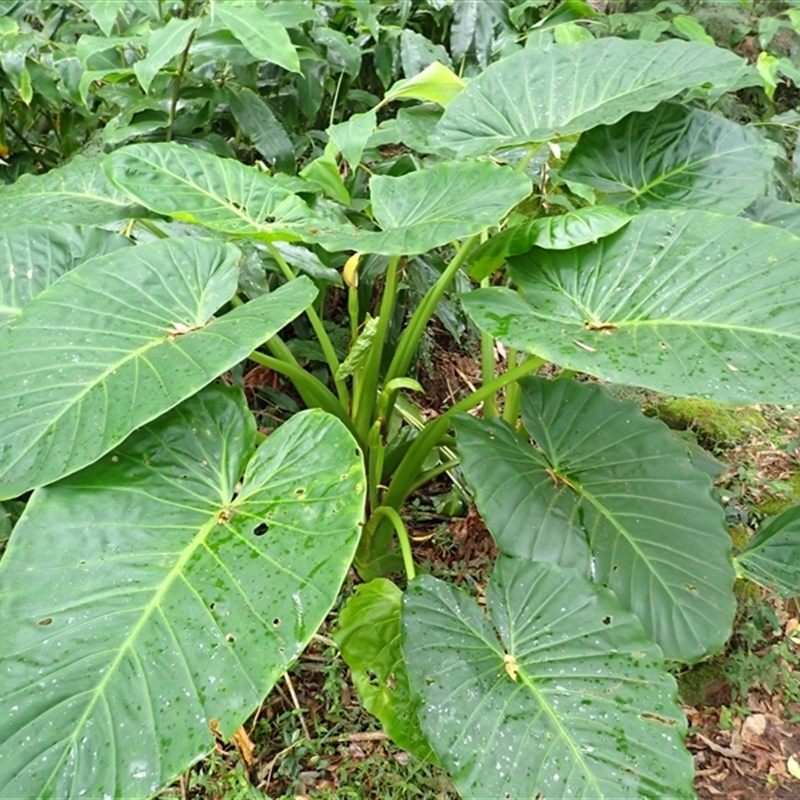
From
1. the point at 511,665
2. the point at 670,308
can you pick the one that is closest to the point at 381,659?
the point at 511,665

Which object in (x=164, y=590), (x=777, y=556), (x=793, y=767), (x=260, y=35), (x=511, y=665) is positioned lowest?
(x=793, y=767)

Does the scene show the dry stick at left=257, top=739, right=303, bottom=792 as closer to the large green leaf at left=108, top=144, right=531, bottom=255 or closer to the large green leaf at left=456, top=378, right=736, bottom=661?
the large green leaf at left=456, top=378, right=736, bottom=661

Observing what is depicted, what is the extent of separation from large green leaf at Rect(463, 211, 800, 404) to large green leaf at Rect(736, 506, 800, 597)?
1.42 feet

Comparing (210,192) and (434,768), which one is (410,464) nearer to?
(434,768)

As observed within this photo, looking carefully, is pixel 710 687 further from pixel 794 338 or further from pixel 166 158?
pixel 166 158

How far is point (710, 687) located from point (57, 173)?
179 centimetres

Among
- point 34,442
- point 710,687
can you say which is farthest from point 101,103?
point 710,687

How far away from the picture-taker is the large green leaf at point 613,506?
950 millimetres

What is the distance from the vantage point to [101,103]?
183cm

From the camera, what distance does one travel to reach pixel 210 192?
1.25 metres

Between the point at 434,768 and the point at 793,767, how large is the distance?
0.71 m

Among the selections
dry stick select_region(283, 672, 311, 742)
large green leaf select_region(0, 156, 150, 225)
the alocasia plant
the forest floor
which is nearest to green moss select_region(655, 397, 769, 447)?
the forest floor

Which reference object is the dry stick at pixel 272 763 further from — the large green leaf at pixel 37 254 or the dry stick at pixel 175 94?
the dry stick at pixel 175 94

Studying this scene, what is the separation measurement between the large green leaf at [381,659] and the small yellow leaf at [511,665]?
0.47ft
